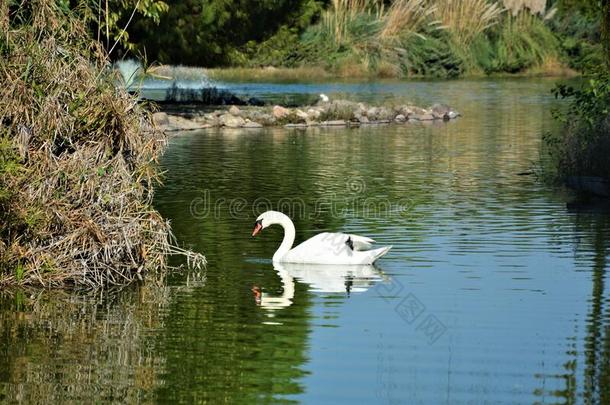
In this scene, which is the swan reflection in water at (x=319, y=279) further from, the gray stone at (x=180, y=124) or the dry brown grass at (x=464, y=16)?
the dry brown grass at (x=464, y=16)

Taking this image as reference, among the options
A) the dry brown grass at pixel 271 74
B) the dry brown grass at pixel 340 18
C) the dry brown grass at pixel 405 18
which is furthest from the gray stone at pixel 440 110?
the dry brown grass at pixel 405 18

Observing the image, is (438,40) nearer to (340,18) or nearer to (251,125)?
(340,18)

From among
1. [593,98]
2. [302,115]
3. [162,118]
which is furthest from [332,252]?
[302,115]

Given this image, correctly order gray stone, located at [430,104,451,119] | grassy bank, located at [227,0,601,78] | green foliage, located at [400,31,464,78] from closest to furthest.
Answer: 1. gray stone, located at [430,104,451,119]
2. grassy bank, located at [227,0,601,78]
3. green foliage, located at [400,31,464,78]

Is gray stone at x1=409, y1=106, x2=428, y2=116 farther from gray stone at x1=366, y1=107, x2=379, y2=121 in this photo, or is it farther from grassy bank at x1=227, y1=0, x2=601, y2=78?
grassy bank at x1=227, y1=0, x2=601, y2=78

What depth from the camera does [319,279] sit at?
49.7 ft

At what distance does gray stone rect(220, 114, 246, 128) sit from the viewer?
3931 cm

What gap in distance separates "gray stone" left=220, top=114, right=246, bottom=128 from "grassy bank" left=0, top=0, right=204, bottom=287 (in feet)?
79.1

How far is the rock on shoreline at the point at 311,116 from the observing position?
39.2 m

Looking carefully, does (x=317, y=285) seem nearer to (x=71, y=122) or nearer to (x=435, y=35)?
(x=71, y=122)

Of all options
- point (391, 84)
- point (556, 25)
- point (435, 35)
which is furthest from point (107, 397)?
point (556, 25)

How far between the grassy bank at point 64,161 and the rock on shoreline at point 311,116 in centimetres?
2209

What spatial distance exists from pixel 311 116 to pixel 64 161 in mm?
26748

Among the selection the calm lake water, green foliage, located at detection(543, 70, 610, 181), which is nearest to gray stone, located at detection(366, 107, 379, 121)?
the calm lake water
